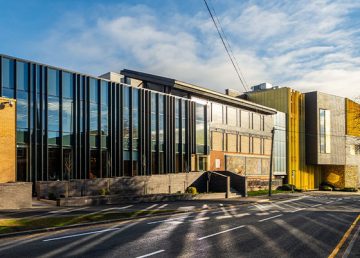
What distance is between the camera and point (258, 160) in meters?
58.4

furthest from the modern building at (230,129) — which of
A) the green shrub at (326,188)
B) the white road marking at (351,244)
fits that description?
the white road marking at (351,244)

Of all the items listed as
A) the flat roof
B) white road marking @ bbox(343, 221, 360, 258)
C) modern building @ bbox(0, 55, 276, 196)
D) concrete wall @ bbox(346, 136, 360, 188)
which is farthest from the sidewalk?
concrete wall @ bbox(346, 136, 360, 188)

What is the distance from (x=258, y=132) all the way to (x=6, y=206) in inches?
1671

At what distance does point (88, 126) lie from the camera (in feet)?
108

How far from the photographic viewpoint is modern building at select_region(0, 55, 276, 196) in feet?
93.9

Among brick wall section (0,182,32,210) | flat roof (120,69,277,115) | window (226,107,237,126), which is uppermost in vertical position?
flat roof (120,69,277,115)

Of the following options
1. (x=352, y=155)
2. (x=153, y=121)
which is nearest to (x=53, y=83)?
(x=153, y=121)

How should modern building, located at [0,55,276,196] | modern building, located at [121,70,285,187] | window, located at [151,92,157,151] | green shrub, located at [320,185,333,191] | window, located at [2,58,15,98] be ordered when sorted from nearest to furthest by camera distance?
window, located at [2,58,15,98], modern building, located at [0,55,276,196], window, located at [151,92,157,151], modern building, located at [121,70,285,187], green shrub, located at [320,185,333,191]

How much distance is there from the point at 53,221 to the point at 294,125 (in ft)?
187

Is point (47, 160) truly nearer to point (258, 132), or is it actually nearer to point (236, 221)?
point (236, 221)

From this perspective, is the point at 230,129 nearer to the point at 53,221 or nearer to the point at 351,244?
the point at 53,221

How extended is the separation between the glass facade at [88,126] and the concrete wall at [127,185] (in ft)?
2.34

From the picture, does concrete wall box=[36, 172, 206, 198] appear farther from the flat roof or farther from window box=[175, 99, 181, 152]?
the flat roof

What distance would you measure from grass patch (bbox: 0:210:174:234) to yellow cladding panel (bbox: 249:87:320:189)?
4979 cm
